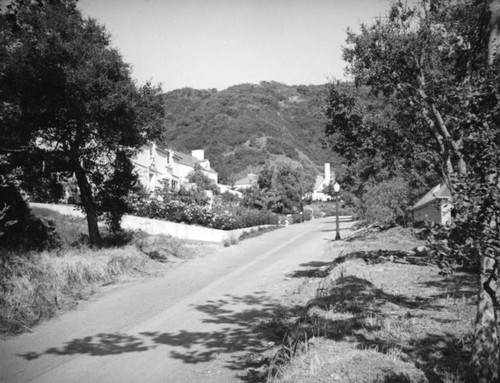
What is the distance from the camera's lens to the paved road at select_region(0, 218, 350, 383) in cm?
550

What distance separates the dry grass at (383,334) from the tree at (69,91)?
9708 millimetres

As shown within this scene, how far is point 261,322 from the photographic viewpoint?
26.3ft

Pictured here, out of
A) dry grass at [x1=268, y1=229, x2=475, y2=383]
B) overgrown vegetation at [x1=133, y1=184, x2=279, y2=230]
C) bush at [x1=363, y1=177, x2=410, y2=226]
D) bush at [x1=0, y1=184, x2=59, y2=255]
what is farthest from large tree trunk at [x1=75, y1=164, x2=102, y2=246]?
bush at [x1=363, y1=177, x2=410, y2=226]

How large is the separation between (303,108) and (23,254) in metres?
162

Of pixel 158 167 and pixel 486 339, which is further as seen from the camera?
pixel 158 167

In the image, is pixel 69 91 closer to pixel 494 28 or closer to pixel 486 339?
pixel 494 28

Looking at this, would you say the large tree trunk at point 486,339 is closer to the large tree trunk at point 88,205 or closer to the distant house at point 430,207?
the large tree trunk at point 88,205

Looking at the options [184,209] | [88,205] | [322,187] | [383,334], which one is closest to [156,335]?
[383,334]

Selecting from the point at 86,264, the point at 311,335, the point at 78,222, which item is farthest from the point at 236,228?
the point at 311,335

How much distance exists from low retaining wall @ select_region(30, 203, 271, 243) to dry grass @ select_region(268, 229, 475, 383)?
15346mm

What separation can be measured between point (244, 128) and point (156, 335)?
119 metres

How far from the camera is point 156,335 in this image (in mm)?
7098

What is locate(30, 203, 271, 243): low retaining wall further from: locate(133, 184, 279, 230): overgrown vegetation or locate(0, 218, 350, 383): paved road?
locate(0, 218, 350, 383): paved road

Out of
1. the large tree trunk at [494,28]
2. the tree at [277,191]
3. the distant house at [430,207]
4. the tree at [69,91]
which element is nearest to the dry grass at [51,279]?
the tree at [69,91]
